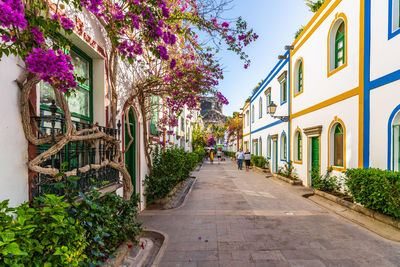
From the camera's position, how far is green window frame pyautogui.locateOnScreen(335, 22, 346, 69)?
698cm

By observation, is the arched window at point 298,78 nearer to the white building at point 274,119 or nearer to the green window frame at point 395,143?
the white building at point 274,119

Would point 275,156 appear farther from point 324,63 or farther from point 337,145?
point 324,63

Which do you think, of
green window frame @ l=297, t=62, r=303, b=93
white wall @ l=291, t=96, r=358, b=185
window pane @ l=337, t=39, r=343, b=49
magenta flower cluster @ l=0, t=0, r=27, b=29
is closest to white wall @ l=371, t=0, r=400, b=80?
white wall @ l=291, t=96, r=358, b=185

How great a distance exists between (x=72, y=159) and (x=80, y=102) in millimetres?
1078

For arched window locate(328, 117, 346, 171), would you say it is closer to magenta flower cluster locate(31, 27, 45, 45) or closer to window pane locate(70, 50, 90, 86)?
window pane locate(70, 50, 90, 86)

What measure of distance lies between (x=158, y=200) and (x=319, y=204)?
5.06m

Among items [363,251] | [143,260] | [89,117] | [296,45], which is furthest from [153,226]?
[296,45]

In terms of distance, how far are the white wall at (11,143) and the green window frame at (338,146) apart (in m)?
8.03

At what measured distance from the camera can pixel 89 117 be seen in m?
3.96

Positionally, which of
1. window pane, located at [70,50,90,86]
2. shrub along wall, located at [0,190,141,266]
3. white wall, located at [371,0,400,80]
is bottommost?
shrub along wall, located at [0,190,141,266]

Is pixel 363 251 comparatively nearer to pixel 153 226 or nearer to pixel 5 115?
pixel 153 226

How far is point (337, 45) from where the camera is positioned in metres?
7.41

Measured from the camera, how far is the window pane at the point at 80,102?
11.3ft

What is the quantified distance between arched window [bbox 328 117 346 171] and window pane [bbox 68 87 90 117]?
7346mm
